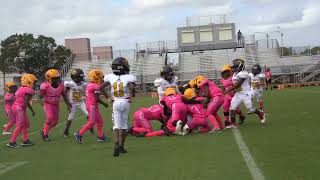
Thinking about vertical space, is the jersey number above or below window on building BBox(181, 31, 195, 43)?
below

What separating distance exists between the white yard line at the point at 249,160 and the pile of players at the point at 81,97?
7.54ft

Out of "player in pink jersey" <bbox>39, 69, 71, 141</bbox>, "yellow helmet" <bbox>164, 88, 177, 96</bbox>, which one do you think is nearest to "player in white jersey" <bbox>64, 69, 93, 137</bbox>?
"player in pink jersey" <bbox>39, 69, 71, 141</bbox>

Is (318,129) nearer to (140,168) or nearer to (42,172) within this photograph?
(140,168)

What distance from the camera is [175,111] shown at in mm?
12227

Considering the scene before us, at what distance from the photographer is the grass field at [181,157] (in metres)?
7.55

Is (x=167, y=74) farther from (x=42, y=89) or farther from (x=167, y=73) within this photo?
(x=42, y=89)

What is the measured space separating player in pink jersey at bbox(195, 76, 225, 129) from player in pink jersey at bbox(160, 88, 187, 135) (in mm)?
657

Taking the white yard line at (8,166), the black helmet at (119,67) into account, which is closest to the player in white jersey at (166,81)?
the black helmet at (119,67)

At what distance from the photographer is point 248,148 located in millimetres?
9477

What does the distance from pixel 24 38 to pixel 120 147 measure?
2216 inches

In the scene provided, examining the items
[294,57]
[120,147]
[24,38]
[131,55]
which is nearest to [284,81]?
[294,57]

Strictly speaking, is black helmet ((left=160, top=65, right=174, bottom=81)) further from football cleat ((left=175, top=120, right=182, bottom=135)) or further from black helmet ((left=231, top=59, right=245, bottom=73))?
football cleat ((left=175, top=120, right=182, bottom=135))

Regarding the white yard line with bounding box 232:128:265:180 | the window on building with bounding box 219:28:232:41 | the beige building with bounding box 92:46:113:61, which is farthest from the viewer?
the window on building with bounding box 219:28:232:41

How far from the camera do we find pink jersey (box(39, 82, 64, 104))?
1272 cm
